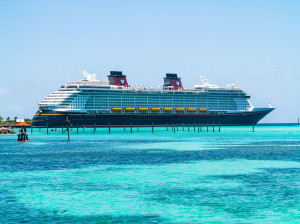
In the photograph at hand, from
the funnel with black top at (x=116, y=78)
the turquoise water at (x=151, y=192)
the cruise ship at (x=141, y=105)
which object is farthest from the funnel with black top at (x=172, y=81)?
the turquoise water at (x=151, y=192)

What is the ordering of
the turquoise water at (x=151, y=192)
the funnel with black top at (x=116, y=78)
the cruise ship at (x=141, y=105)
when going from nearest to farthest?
the turquoise water at (x=151, y=192)
the cruise ship at (x=141, y=105)
the funnel with black top at (x=116, y=78)

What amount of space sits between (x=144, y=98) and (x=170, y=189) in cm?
12551

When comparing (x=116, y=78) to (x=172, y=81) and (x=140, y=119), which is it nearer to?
(x=140, y=119)

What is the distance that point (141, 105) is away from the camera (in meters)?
149

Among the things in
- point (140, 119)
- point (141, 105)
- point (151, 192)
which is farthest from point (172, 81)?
point (151, 192)

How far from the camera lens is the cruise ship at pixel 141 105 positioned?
443 ft

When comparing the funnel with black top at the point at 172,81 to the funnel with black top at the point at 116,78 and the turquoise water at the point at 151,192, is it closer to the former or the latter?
the funnel with black top at the point at 116,78

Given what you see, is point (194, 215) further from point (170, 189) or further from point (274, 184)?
point (274, 184)

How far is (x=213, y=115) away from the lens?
510 feet

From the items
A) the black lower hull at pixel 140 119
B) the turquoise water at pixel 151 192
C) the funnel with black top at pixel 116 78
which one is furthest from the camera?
the funnel with black top at pixel 116 78

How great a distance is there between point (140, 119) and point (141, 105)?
5.63 metres

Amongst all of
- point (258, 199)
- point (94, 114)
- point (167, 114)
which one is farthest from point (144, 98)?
point (258, 199)

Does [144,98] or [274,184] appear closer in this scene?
[274,184]

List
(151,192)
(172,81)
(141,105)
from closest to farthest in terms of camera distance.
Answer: (151,192) < (141,105) < (172,81)
